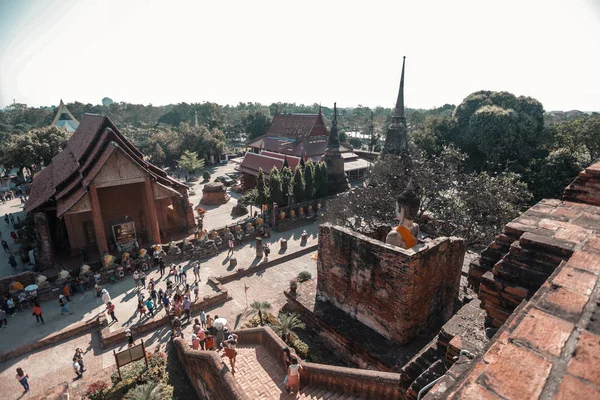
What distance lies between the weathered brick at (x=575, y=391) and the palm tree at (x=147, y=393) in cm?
1090

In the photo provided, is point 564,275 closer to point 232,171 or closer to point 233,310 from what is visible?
point 233,310

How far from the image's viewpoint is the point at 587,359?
1915 mm

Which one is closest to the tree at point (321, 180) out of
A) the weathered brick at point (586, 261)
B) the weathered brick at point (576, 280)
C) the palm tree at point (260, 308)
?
the palm tree at point (260, 308)

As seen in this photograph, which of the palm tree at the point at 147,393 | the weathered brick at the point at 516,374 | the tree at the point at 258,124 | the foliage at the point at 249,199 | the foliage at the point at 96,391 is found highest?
the tree at the point at 258,124

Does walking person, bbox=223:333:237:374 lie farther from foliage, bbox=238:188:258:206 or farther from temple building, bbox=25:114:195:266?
foliage, bbox=238:188:258:206

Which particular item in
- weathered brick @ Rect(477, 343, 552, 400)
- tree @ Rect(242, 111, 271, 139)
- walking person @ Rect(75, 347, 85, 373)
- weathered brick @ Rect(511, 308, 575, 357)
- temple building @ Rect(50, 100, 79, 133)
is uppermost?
temple building @ Rect(50, 100, 79, 133)

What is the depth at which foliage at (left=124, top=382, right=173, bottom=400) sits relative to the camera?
31.4 ft

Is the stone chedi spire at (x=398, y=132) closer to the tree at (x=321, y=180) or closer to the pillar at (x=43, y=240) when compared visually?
the tree at (x=321, y=180)

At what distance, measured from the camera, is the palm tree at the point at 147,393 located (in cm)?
957

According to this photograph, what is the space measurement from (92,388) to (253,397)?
5.76m

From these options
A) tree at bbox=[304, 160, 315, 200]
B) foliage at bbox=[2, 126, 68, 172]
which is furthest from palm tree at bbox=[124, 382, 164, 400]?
foliage at bbox=[2, 126, 68, 172]

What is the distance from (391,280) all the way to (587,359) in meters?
7.54

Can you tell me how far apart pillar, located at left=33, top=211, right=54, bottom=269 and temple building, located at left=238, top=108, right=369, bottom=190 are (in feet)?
61.5

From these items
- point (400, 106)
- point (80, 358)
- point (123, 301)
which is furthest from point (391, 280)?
point (400, 106)
